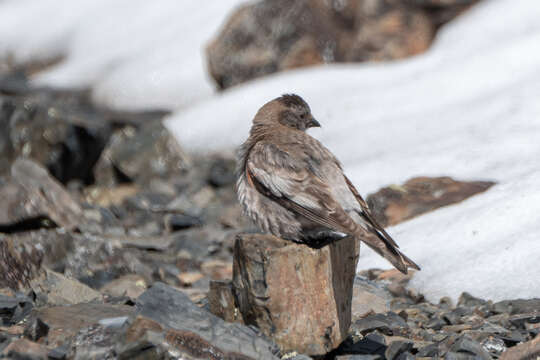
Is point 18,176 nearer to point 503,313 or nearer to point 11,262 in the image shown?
point 11,262

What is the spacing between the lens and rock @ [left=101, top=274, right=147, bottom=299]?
603 centimetres

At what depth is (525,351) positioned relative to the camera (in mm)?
4027

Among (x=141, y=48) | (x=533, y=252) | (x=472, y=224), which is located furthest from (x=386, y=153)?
(x=141, y=48)

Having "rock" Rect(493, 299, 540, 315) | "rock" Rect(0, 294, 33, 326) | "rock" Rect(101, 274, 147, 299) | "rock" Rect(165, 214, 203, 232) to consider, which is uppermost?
"rock" Rect(0, 294, 33, 326)

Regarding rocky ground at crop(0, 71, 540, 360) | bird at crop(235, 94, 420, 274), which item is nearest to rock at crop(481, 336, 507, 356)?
rocky ground at crop(0, 71, 540, 360)

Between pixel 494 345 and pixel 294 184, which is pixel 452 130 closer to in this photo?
pixel 294 184

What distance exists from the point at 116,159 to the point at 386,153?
4.79 metres

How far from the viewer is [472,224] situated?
6.41 meters

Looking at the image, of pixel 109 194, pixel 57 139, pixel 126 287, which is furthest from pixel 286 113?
pixel 57 139

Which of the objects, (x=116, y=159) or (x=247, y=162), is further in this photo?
(x=116, y=159)

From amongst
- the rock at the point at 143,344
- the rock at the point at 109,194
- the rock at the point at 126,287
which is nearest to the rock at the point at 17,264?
the rock at the point at 126,287

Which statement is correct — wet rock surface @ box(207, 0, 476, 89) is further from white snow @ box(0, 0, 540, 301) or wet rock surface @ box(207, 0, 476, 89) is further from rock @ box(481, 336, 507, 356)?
rock @ box(481, 336, 507, 356)

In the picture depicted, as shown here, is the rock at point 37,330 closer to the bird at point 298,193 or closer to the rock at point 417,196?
the bird at point 298,193

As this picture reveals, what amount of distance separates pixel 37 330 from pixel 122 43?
1446 centimetres
